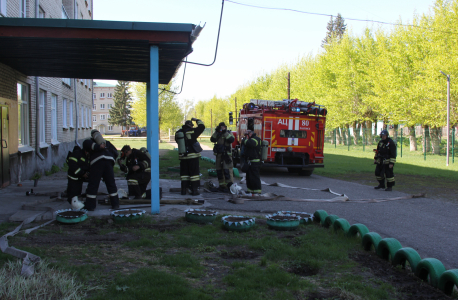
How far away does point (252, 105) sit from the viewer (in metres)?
15.4

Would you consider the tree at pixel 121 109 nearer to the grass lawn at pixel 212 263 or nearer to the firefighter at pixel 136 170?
the firefighter at pixel 136 170

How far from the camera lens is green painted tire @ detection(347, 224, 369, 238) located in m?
5.49

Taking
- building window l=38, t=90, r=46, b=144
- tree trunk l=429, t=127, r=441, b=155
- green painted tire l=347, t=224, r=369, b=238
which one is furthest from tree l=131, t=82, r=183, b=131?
green painted tire l=347, t=224, r=369, b=238

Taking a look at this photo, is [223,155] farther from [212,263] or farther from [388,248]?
[388,248]

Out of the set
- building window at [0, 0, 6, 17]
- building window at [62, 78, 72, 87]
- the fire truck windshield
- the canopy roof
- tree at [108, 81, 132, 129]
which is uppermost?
tree at [108, 81, 132, 129]

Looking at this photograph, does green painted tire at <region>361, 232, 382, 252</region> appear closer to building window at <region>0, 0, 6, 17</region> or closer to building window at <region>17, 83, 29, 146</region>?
building window at <region>0, 0, 6, 17</region>

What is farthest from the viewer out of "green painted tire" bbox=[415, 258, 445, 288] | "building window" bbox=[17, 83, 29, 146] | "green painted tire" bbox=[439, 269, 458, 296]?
"building window" bbox=[17, 83, 29, 146]

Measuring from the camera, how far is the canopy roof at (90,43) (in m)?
6.64

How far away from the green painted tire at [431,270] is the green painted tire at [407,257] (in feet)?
0.22

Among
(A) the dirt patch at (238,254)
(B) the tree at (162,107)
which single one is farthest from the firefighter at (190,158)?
(B) the tree at (162,107)

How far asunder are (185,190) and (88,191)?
286cm

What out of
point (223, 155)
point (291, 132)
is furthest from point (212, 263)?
point (291, 132)

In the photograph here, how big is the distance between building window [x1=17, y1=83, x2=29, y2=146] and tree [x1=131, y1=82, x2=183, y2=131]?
1373 inches

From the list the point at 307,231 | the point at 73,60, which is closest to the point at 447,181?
the point at 307,231
